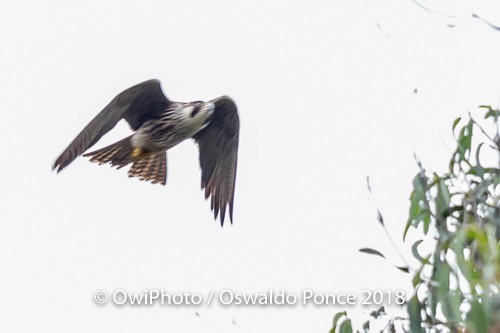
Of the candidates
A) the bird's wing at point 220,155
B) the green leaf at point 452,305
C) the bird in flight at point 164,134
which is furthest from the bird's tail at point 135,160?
the green leaf at point 452,305

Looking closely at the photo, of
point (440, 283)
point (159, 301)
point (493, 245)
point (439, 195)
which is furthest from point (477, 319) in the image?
point (159, 301)

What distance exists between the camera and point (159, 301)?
215 inches

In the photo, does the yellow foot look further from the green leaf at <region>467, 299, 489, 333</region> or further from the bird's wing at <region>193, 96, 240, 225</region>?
the green leaf at <region>467, 299, 489, 333</region>

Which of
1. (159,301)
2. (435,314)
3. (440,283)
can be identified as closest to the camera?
(440,283)

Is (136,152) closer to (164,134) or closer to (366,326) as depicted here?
(164,134)

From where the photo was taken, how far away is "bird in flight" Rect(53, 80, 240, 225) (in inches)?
266

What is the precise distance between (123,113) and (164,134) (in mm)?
326

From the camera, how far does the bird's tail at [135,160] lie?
278 inches

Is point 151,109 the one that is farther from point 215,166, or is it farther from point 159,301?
point 159,301

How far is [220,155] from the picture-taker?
24.7 feet

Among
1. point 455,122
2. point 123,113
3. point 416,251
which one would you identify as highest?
point 123,113

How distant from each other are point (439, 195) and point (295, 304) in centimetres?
132

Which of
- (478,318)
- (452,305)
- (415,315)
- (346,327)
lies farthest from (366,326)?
(478,318)

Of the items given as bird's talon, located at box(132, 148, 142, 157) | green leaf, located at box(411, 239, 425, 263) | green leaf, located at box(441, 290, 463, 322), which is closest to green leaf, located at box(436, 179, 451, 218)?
green leaf, located at box(411, 239, 425, 263)
